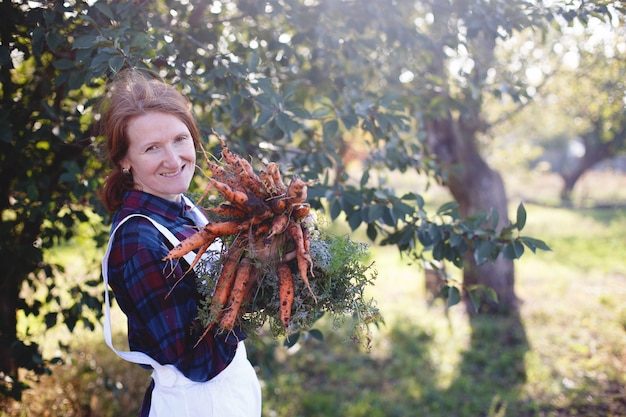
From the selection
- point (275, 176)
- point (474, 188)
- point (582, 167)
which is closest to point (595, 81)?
point (474, 188)

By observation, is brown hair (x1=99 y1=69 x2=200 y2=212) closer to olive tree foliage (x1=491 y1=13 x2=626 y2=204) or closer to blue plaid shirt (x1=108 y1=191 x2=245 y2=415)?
blue plaid shirt (x1=108 y1=191 x2=245 y2=415)

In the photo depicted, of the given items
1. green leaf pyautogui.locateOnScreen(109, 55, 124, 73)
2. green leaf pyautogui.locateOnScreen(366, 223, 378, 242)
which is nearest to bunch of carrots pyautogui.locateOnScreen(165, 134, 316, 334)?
green leaf pyautogui.locateOnScreen(109, 55, 124, 73)

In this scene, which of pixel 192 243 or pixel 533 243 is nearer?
pixel 192 243

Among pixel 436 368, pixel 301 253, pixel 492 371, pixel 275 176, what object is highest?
pixel 275 176

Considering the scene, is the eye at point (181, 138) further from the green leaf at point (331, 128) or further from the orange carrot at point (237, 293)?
the green leaf at point (331, 128)

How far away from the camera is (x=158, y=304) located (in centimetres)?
140

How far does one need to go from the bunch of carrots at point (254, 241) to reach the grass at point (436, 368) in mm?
1013

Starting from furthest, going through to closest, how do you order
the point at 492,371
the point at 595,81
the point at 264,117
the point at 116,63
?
the point at 595,81 < the point at 492,371 < the point at 264,117 < the point at 116,63

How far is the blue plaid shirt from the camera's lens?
54.4 inches

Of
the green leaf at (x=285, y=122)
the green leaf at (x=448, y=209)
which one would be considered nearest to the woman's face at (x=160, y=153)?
the green leaf at (x=285, y=122)

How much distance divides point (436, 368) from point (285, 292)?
12.0ft

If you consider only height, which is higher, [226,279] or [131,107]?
[131,107]

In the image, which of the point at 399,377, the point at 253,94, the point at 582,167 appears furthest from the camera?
the point at 582,167

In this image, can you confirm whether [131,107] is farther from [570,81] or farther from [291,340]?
[570,81]
